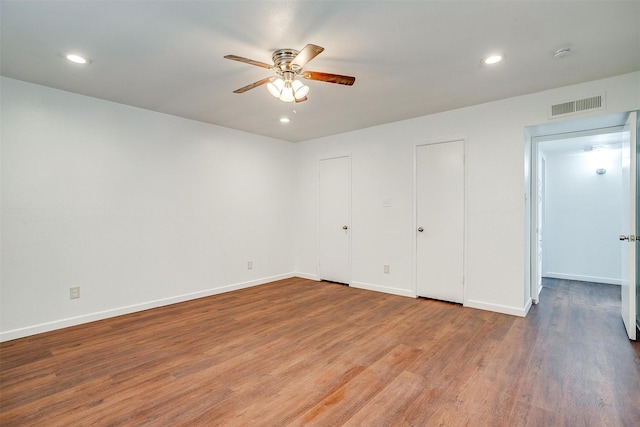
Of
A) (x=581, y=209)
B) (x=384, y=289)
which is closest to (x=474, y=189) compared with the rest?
(x=384, y=289)

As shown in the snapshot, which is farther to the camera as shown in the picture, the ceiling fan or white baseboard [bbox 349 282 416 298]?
white baseboard [bbox 349 282 416 298]

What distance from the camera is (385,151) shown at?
4.73 metres

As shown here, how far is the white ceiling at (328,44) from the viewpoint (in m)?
1.98

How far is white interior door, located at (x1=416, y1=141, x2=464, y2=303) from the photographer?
404cm

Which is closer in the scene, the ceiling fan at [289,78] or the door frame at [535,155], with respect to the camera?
the ceiling fan at [289,78]

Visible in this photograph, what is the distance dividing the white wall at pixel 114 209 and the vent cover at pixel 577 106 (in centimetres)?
412

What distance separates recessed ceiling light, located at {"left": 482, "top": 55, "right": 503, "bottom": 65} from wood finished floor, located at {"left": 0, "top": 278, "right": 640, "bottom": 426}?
2550mm

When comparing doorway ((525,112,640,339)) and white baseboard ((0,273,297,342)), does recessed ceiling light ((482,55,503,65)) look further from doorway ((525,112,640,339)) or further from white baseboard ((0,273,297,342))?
white baseboard ((0,273,297,342))

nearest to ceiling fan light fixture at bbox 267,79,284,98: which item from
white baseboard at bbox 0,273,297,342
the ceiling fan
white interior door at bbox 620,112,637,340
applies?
the ceiling fan

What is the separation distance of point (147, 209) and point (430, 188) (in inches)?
150

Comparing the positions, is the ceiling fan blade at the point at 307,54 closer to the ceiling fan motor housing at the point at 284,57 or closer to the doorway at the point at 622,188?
the ceiling fan motor housing at the point at 284,57

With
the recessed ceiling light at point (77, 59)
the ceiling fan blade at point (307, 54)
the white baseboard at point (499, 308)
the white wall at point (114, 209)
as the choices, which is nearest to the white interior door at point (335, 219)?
the white wall at point (114, 209)

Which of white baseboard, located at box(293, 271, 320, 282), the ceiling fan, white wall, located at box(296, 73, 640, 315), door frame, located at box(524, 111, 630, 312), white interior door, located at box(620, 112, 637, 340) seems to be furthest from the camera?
white baseboard, located at box(293, 271, 320, 282)

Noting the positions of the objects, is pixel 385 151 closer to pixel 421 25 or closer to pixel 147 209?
pixel 421 25
